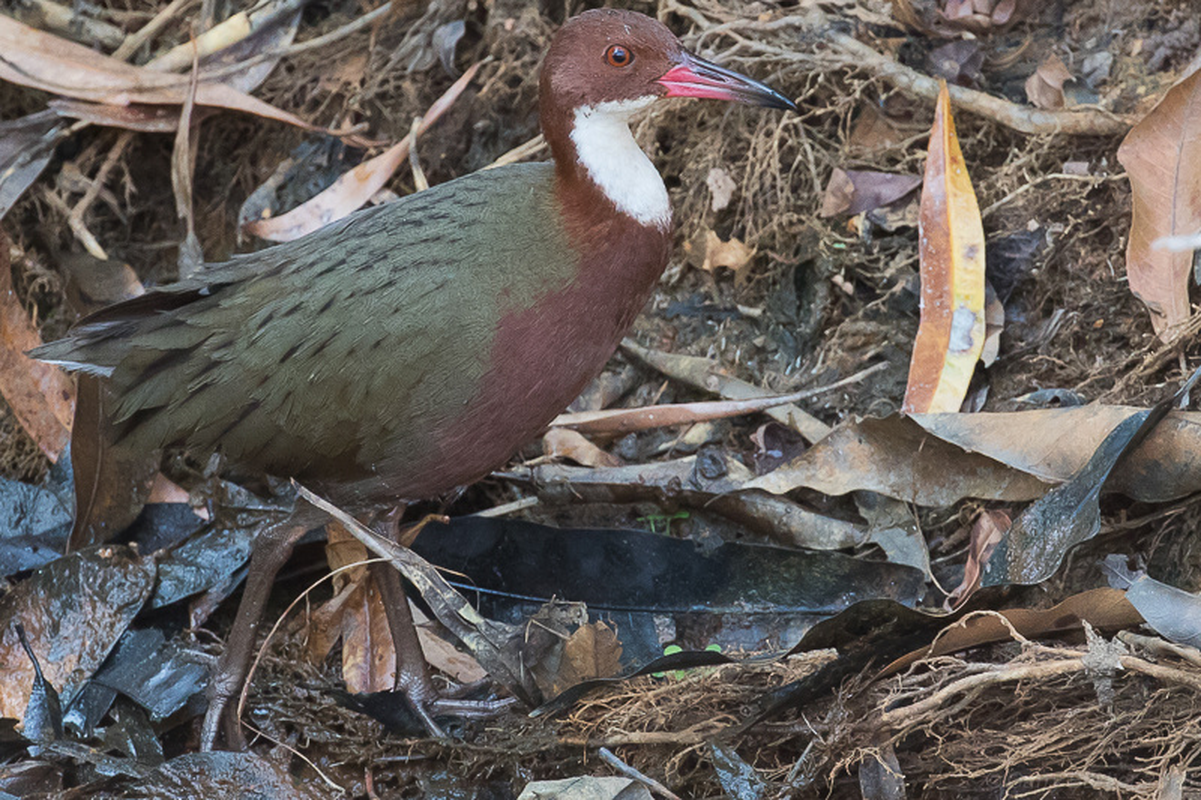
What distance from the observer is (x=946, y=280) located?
11.7ft

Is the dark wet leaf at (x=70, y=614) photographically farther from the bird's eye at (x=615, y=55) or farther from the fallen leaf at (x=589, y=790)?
the bird's eye at (x=615, y=55)

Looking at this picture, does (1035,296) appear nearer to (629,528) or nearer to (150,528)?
(629,528)

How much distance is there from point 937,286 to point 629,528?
3.64ft

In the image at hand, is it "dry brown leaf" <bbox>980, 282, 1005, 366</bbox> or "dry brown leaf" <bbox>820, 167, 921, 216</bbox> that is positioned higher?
"dry brown leaf" <bbox>820, 167, 921, 216</bbox>

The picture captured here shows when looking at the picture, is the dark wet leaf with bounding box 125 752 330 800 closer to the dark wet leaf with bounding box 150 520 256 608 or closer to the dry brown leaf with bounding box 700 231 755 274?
the dark wet leaf with bounding box 150 520 256 608

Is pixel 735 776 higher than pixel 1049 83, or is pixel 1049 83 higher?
pixel 1049 83

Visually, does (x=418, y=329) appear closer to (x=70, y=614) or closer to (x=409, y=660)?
(x=409, y=660)

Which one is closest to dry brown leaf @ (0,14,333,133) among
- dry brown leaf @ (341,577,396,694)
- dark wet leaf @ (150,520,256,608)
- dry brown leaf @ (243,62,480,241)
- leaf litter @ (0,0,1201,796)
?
leaf litter @ (0,0,1201,796)

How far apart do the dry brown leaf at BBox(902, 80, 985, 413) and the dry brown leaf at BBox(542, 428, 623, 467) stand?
2.98 feet

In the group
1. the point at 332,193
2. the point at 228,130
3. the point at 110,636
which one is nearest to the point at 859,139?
the point at 332,193

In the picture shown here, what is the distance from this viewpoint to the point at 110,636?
3.45 m

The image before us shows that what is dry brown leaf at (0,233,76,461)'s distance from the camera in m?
4.00

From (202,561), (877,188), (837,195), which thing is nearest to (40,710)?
(202,561)

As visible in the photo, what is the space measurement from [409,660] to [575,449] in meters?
0.87
